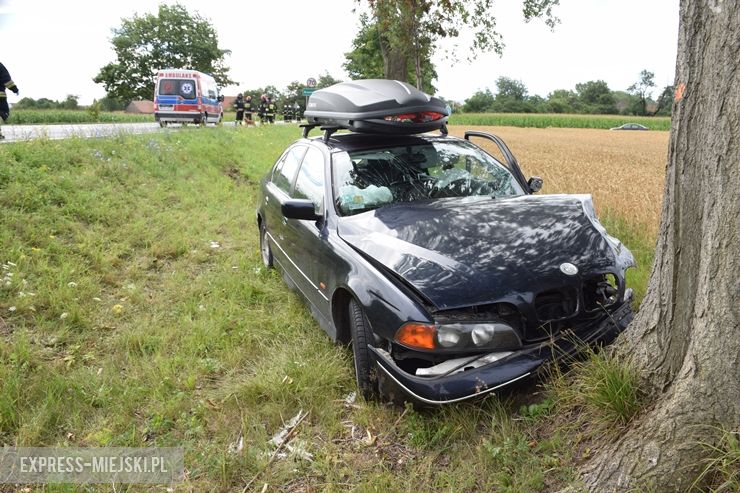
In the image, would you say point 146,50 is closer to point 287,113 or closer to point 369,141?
point 287,113

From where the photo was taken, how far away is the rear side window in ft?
71.1

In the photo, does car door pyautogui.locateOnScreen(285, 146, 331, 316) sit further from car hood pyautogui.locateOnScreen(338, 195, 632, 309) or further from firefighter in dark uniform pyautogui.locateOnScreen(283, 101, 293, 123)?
firefighter in dark uniform pyautogui.locateOnScreen(283, 101, 293, 123)

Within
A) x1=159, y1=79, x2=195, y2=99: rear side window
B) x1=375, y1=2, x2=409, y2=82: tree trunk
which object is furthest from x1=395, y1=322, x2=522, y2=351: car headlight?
x1=159, y1=79, x2=195, y2=99: rear side window

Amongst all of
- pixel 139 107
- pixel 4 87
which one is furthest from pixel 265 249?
pixel 139 107

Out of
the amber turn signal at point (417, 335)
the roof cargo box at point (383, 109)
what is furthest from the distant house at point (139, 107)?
the amber turn signal at point (417, 335)

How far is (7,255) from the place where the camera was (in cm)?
501

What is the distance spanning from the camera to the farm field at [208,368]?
247cm

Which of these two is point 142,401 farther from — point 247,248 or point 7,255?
point 247,248

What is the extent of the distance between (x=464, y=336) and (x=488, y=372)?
0.20 metres

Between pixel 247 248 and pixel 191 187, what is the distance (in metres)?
3.39

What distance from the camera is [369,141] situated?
4.20 meters

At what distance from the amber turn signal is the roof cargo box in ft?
6.10

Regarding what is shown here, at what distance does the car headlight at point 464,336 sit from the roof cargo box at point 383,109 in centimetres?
189

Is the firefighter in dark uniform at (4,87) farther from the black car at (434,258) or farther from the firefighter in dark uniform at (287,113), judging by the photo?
the firefighter in dark uniform at (287,113)
